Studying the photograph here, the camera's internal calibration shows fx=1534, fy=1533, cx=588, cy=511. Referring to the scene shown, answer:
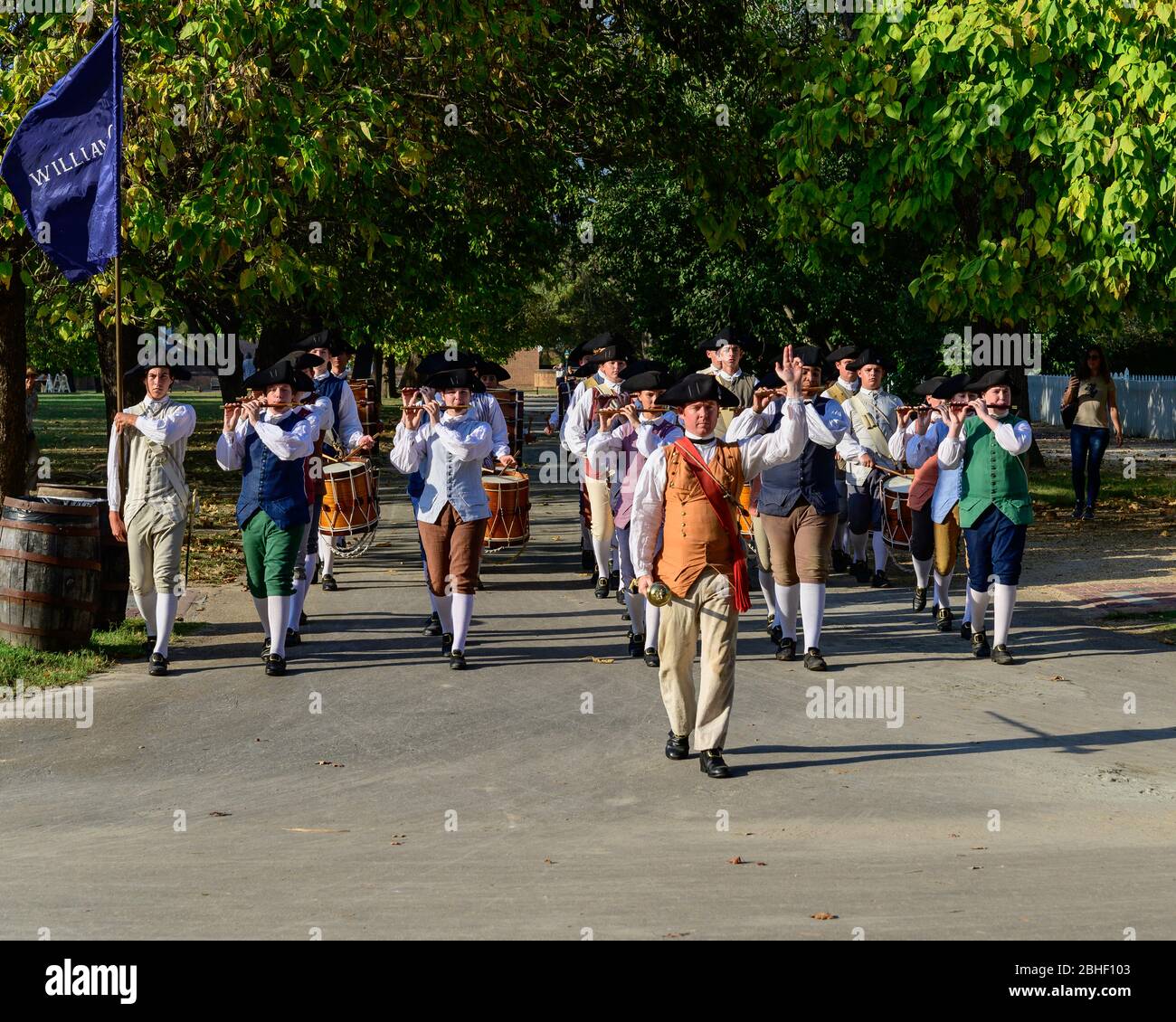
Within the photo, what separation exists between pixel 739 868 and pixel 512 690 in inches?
157

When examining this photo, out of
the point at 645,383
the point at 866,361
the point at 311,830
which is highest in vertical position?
the point at 866,361

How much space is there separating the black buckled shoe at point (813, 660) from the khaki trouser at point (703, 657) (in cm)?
255

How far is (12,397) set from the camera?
658 inches

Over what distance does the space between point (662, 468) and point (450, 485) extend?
2947mm

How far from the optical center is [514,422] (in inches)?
901

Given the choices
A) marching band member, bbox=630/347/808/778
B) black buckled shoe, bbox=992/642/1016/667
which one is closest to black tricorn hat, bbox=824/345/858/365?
black buckled shoe, bbox=992/642/1016/667

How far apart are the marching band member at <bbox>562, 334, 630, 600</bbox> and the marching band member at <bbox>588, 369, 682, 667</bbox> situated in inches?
22.1

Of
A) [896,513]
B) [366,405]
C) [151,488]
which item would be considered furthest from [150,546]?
[366,405]

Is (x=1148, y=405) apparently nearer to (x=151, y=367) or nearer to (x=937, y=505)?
(x=937, y=505)

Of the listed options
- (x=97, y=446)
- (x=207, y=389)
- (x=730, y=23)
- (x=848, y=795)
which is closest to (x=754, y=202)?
(x=730, y=23)

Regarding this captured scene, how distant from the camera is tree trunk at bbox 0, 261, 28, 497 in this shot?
16516mm

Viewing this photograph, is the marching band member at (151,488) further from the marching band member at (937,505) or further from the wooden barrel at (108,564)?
the marching band member at (937,505)

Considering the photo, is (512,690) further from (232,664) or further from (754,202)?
(754,202)

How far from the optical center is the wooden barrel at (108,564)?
470 inches
